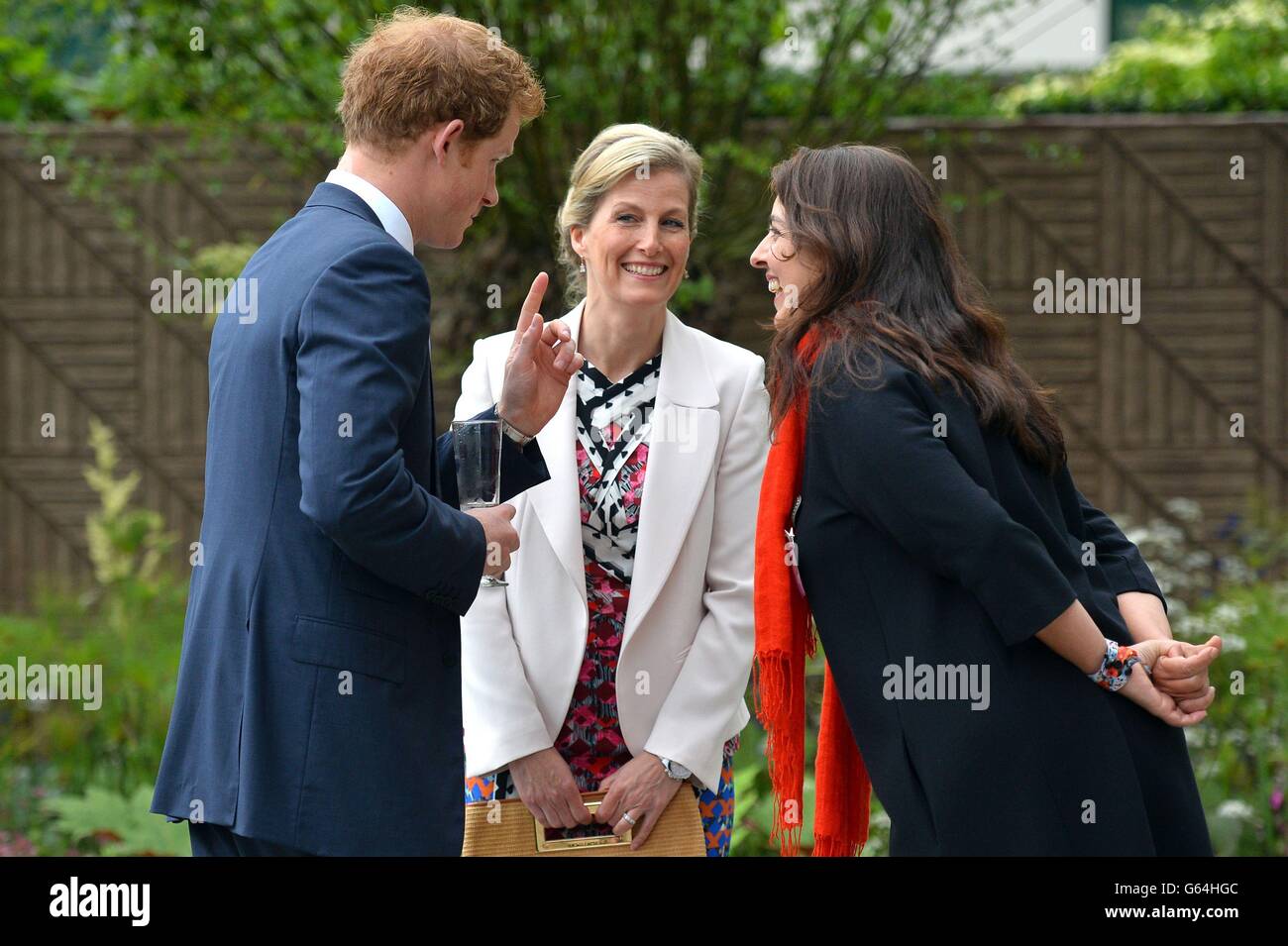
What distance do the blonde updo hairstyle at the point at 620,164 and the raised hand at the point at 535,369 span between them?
0.55m

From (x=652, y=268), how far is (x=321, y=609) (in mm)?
1072

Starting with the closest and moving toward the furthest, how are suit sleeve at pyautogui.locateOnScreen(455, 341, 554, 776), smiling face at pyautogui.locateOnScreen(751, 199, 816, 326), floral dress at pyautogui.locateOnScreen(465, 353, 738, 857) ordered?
smiling face at pyautogui.locateOnScreen(751, 199, 816, 326)
suit sleeve at pyautogui.locateOnScreen(455, 341, 554, 776)
floral dress at pyautogui.locateOnScreen(465, 353, 738, 857)

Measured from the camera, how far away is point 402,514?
5.89 ft

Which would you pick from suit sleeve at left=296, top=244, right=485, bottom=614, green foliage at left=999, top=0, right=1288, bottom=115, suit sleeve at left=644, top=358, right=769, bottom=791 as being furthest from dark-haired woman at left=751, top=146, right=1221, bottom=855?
green foliage at left=999, top=0, right=1288, bottom=115

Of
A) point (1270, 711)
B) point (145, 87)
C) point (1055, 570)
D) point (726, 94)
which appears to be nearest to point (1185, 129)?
point (726, 94)

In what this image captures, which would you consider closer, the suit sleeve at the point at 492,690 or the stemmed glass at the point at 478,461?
the stemmed glass at the point at 478,461

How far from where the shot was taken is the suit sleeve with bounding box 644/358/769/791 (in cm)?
250

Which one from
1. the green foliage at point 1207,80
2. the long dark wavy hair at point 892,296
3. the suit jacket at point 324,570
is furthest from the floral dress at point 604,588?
the green foliage at point 1207,80

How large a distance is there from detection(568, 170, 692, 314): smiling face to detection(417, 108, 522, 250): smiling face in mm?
562

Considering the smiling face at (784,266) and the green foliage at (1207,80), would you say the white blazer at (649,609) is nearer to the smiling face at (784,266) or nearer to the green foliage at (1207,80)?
the smiling face at (784,266)

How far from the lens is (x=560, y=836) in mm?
2484

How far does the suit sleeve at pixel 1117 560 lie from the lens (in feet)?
7.65

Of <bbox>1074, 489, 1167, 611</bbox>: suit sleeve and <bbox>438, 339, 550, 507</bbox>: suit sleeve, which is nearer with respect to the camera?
<bbox>438, 339, 550, 507</bbox>: suit sleeve

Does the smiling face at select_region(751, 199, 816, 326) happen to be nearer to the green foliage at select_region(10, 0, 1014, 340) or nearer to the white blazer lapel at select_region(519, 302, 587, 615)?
the white blazer lapel at select_region(519, 302, 587, 615)
